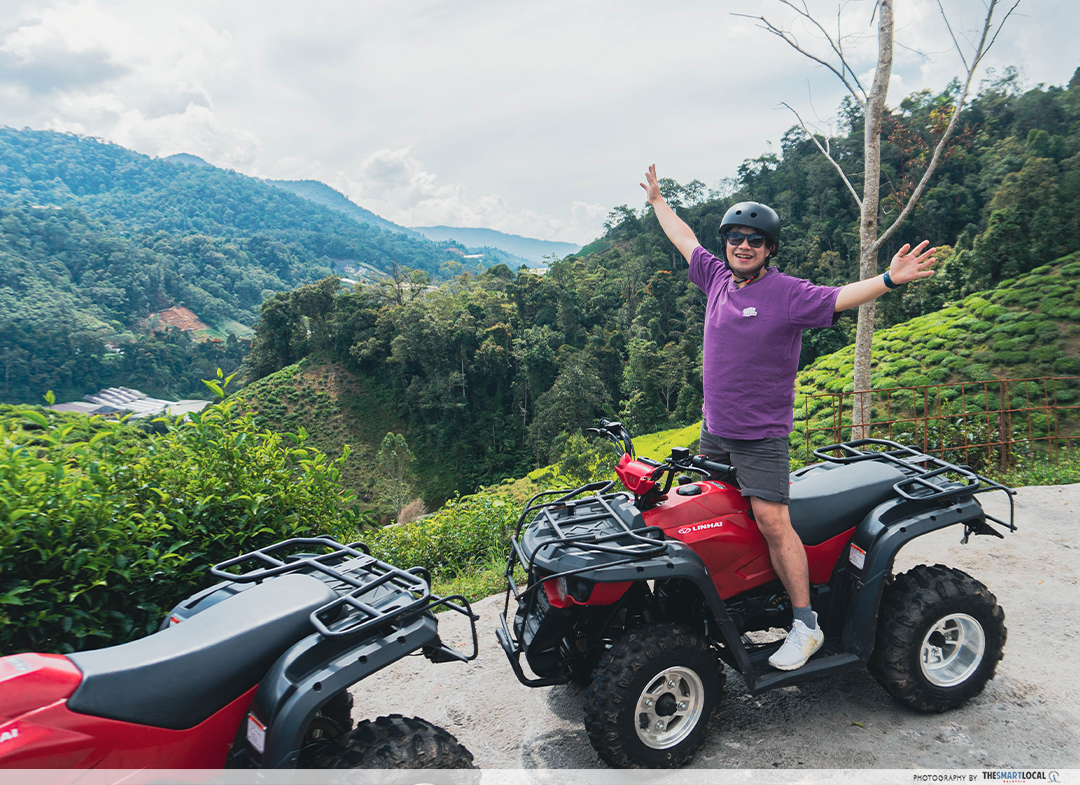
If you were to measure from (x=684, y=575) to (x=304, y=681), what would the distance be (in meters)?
1.50

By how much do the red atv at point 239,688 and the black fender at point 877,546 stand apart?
1.94m

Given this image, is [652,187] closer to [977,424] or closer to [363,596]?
[363,596]

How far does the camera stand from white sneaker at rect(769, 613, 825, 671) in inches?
108

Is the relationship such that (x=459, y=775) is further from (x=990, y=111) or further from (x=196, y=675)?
(x=990, y=111)

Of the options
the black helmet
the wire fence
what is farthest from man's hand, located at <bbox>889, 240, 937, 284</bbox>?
the wire fence

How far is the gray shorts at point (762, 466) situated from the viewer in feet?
9.15

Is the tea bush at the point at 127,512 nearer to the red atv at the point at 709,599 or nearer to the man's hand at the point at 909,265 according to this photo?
the red atv at the point at 709,599

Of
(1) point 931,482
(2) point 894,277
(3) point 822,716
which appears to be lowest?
Answer: (3) point 822,716

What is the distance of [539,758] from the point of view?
2.75m

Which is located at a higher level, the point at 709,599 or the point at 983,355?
the point at 983,355

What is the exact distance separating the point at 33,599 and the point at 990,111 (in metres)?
72.8

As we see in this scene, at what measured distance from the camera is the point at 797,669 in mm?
2779

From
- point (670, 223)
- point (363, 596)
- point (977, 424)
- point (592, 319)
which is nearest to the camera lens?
point (363, 596)

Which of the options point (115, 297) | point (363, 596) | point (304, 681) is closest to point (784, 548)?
point (363, 596)
